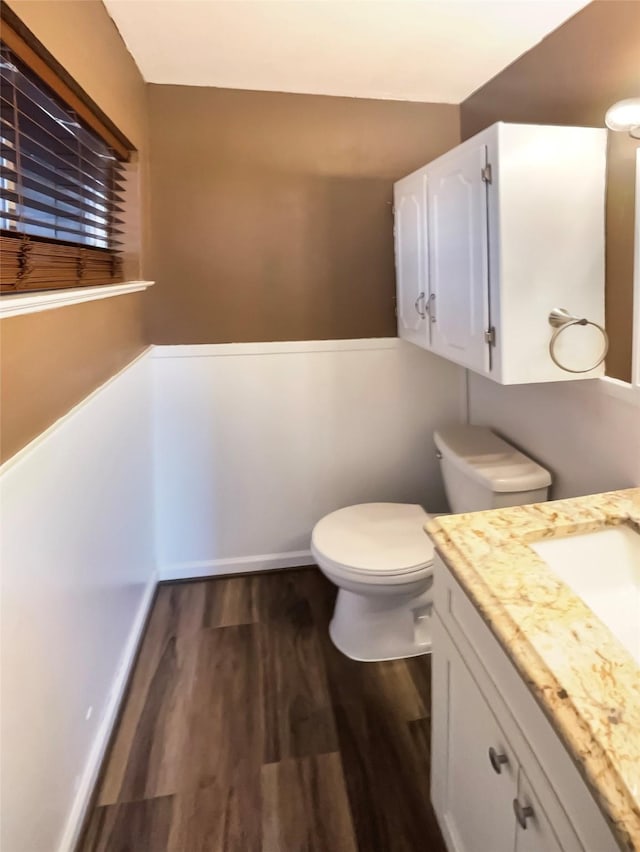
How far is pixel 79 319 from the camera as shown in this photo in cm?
143

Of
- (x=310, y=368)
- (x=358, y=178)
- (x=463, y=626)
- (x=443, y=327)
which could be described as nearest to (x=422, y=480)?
(x=310, y=368)

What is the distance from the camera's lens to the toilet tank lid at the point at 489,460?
1794mm

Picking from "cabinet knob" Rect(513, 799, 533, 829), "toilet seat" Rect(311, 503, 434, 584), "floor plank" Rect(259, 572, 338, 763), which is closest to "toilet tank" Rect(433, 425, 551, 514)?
"toilet seat" Rect(311, 503, 434, 584)

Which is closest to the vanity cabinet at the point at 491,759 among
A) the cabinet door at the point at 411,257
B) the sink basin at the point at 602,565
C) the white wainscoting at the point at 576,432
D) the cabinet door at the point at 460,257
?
the sink basin at the point at 602,565

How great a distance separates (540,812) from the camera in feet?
2.69

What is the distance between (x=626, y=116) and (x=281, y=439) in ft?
5.36

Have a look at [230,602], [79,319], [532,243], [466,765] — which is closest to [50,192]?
[79,319]

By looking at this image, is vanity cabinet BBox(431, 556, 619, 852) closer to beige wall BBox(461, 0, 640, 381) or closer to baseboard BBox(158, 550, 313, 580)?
beige wall BBox(461, 0, 640, 381)

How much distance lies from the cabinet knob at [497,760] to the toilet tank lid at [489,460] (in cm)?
92

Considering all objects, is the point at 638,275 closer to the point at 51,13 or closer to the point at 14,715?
the point at 51,13

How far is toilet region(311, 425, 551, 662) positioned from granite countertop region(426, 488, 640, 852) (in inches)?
19.9

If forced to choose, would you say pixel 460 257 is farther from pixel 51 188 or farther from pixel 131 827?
pixel 131 827

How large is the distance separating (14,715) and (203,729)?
81cm

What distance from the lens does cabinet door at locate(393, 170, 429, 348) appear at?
2068 mm
